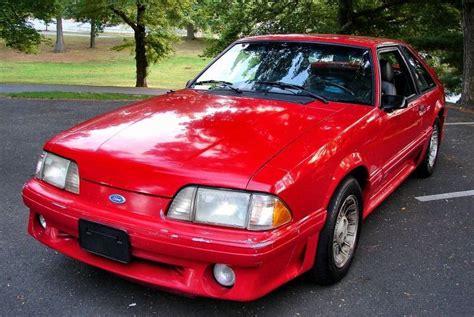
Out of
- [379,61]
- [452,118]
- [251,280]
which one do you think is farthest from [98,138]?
[452,118]

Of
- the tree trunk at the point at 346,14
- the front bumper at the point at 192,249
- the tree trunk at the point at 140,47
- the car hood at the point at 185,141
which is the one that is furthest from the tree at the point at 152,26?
the front bumper at the point at 192,249

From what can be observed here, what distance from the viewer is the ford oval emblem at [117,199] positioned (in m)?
2.71

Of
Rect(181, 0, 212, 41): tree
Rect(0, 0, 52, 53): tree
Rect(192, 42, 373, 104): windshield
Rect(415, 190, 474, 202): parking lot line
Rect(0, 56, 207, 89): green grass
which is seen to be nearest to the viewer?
Rect(192, 42, 373, 104): windshield

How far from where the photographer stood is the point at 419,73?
5.18 metres

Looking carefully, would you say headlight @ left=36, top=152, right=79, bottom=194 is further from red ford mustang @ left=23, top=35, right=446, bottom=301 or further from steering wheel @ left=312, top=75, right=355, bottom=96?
steering wheel @ left=312, top=75, right=355, bottom=96

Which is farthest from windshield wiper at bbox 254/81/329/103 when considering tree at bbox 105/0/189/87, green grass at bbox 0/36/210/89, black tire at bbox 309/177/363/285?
green grass at bbox 0/36/210/89

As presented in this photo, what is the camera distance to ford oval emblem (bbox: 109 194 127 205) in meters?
2.71

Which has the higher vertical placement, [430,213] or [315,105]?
[315,105]

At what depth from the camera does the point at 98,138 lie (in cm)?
304

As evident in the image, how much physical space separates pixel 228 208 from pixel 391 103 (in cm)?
189

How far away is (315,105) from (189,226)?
1.51 meters

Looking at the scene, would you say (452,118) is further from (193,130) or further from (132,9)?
(132,9)

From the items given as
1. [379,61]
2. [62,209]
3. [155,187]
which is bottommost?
[62,209]

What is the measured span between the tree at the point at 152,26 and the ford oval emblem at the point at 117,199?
18799 millimetres
